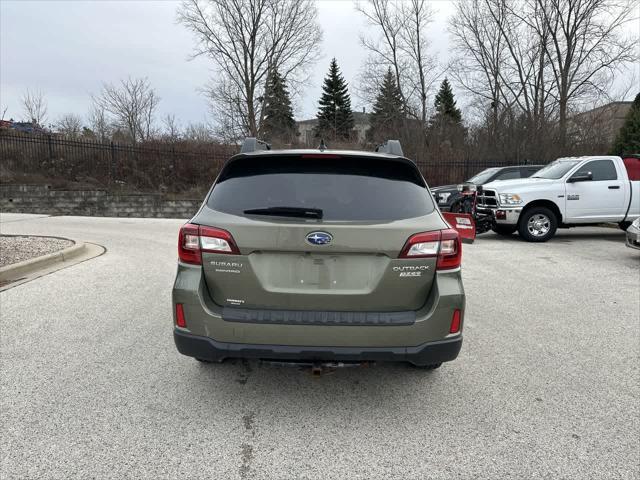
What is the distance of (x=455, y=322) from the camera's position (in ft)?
9.25

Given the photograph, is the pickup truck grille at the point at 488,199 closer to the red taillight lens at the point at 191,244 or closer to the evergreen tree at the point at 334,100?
the red taillight lens at the point at 191,244

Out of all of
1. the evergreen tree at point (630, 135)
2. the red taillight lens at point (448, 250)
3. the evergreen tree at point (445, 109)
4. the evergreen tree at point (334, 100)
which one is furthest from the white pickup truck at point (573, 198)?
the evergreen tree at point (334, 100)

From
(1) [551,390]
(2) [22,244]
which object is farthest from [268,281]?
(2) [22,244]

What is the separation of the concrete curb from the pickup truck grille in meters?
9.26

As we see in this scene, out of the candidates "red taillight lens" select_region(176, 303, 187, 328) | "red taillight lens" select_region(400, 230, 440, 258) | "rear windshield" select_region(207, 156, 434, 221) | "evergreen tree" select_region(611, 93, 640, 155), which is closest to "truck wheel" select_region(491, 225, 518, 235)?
"rear windshield" select_region(207, 156, 434, 221)

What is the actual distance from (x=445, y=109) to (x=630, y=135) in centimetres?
2361

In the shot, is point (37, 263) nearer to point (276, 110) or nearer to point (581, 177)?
point (581, 177)

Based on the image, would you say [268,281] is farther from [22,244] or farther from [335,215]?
[22,244]

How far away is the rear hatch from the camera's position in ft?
8.82

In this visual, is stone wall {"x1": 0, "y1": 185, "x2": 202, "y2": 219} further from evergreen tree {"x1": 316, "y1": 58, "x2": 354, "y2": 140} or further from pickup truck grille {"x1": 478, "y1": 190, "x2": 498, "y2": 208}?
evergreen tree {"x1": 316, "y1": 58, "x2": 354, "y2": 140}

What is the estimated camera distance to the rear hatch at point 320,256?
2.69 m

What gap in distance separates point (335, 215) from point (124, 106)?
125 ft

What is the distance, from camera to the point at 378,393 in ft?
10.8

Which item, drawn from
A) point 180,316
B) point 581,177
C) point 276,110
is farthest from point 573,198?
point 276,110
